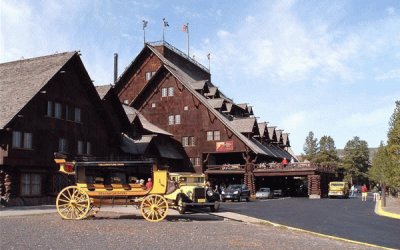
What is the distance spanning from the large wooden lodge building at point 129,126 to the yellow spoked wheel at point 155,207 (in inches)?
183

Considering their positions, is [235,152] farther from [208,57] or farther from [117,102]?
[208,57]

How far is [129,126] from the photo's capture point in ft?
150

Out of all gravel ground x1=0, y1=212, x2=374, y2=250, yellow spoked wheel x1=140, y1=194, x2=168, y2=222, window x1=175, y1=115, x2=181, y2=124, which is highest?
window x1=175, y1=115, x2=181, y2=124

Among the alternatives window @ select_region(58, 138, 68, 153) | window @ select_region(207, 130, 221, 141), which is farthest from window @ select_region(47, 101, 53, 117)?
window @ select_region(207, 130, 221, 141)

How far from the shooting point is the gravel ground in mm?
13367

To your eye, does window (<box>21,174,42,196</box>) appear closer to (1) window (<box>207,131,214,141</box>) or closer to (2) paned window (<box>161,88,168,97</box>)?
(1) window (<box>207,131,214,141</box>)

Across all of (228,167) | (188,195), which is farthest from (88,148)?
(228,167)

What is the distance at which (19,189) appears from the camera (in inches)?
1251

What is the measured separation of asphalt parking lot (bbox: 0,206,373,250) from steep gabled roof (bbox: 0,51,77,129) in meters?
13.7

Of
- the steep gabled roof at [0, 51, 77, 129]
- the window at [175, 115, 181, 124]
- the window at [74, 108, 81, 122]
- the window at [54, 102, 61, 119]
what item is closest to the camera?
the steep gabled roof at [0, 51, 77, 129]

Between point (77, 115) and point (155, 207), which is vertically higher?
point (77, 115)

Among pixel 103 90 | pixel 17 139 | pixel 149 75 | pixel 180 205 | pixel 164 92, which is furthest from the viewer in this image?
pixel 149 75

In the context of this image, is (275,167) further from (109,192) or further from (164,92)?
(109,192)

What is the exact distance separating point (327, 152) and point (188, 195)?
3860 inches
